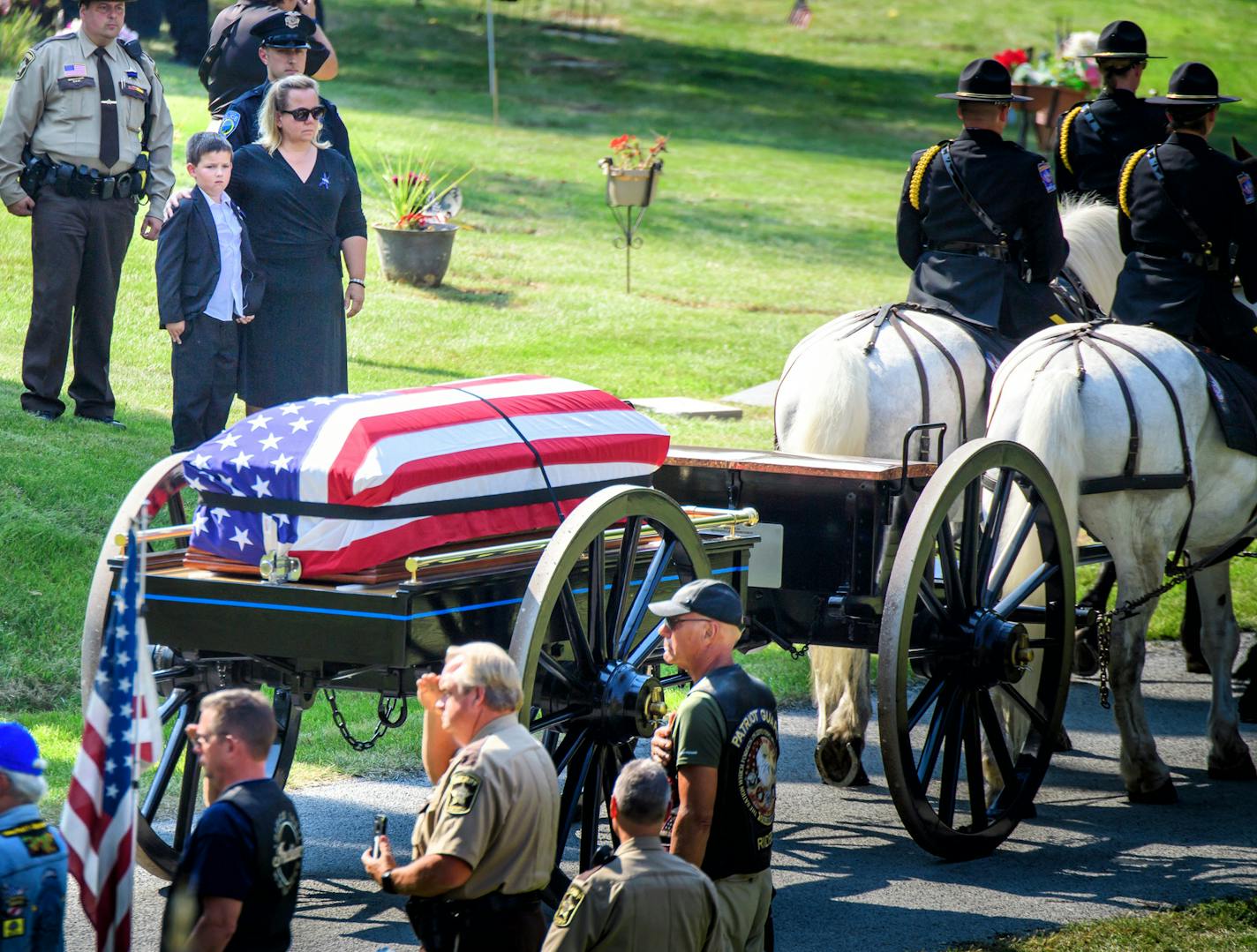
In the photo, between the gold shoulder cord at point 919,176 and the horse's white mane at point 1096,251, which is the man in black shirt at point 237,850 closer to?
the gold shoulder cord at point 919,176

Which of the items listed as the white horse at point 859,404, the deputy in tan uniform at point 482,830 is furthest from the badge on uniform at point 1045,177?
the deputy in tan uniform at point 482,830

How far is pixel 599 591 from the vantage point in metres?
4.92

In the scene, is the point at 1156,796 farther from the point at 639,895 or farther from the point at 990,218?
the point at 639,895

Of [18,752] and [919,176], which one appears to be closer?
[18,752]

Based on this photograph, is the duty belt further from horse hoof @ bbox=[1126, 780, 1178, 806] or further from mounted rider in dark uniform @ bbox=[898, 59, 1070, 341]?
horse hoof @ bbox=[1126, 780, 1178, 806]

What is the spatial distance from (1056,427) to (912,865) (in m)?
1.74

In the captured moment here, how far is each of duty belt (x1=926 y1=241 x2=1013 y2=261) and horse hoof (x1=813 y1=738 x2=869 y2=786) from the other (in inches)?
89.5

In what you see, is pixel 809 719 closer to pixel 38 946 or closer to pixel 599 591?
pixel 599 591

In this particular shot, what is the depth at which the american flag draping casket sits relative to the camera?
15.0 feet

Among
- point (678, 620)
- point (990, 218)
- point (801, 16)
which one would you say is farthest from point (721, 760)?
point (801, 16)

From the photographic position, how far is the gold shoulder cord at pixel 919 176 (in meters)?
7.55

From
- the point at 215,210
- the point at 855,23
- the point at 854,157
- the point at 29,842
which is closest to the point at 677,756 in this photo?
the point at 29,842

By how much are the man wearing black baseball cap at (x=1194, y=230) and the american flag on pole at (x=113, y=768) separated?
493cm

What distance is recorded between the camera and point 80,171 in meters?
9.02
